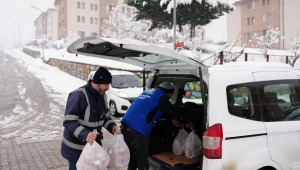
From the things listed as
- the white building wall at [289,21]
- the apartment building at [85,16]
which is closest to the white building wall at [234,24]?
the white building wall at [289,21]

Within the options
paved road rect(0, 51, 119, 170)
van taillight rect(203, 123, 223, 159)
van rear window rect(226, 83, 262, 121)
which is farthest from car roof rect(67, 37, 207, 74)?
paved road rect(0, 51, 119, 170)

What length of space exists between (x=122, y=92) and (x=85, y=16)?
52688 millimetres

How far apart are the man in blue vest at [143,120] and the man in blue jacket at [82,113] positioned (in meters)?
0.46

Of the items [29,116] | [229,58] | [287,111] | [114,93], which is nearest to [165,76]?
[287,111]

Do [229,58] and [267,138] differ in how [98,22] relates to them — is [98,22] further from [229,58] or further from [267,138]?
[267,138]

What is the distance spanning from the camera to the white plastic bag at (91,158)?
296cm

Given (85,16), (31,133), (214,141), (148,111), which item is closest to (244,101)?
(214,141)

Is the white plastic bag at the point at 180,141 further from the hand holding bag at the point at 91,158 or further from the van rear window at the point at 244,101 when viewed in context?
the hand holding bag at the point at 91,158

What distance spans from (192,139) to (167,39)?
20.4 m

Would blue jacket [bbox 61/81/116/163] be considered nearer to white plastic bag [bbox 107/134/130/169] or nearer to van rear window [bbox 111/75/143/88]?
white plastic bag [bbox 107/134/130/169]

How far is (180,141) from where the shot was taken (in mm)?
4297

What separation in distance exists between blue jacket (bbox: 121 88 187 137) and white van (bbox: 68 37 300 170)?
547 mm

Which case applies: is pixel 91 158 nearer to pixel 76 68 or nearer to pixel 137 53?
pixel 137 53

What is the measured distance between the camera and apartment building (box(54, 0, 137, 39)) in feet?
191
